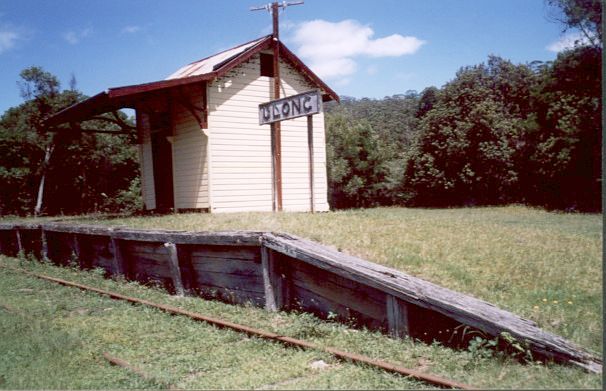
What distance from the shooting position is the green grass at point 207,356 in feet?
12.6

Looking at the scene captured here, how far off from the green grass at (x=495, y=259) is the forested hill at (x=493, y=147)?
14801 mm

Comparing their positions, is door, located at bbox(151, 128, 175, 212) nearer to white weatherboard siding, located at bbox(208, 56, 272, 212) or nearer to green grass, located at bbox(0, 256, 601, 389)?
white weatherboard siding, located at bbox(208, 56, 272, 212)

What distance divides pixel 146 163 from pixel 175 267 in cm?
924

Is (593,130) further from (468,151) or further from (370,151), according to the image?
(370,151)

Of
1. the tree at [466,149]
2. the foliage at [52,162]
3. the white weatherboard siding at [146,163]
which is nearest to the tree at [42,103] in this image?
the foliage at [52,162]

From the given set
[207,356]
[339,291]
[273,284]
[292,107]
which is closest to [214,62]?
[292,107]

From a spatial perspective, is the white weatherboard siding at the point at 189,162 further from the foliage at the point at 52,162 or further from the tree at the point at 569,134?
the tree at the point at 569,134

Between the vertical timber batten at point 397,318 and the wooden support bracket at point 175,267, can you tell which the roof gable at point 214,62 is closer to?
the wooden support bracket at point 175,267

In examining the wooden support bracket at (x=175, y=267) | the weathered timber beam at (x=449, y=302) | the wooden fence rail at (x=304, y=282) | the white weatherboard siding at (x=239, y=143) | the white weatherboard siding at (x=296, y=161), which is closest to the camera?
the weathered timber beam at (x=449, y=302)

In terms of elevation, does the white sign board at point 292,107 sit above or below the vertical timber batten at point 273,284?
above

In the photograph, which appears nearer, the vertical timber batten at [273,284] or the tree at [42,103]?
the vertical timber batten at [273,284]

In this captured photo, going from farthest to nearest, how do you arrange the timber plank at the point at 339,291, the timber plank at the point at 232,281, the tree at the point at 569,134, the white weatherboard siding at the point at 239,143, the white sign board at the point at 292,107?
the tree at the point at 569,134
the white weatherboard siding at the point at 239,143
the white sign board at the point at 292,107
the timber plank at the point at 232,281
the timber plank at the point at 339,291

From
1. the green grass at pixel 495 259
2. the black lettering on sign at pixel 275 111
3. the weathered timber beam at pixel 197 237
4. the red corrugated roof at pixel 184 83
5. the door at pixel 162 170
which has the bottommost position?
the green grass at pixel 495 259

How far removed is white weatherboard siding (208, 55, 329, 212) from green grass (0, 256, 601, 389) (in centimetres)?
648
